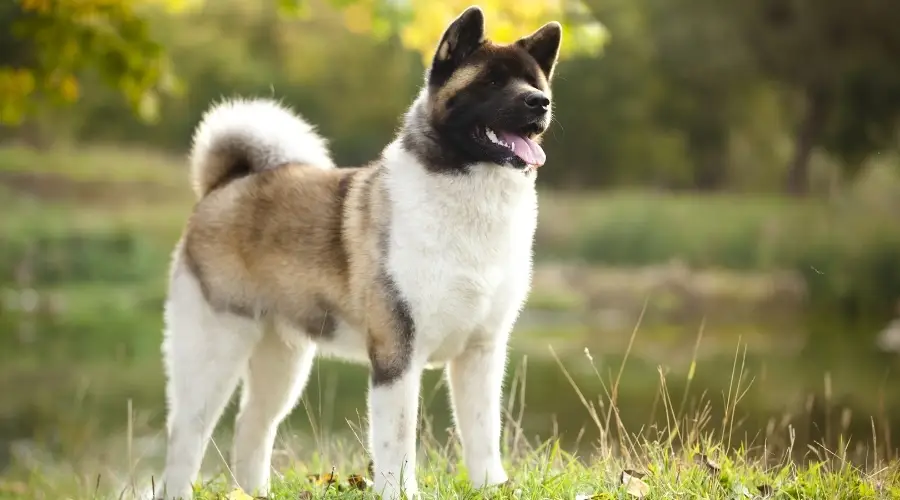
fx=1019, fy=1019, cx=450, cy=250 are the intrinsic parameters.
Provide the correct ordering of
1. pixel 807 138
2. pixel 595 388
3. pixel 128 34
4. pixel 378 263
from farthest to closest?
pixel 807 138
pixel 595 388
pixel 128 34
pixel 378 263

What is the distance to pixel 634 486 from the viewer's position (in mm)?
4027

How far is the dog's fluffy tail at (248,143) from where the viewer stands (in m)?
4.91

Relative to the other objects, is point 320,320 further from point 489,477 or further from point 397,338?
point 489,477

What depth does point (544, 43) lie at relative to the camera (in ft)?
13.7

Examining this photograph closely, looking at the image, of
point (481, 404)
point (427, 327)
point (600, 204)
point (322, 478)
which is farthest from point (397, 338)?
point (600, 204)

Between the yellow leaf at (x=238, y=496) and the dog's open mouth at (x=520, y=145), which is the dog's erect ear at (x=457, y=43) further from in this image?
the yellow leaf at (x=238, y=496)

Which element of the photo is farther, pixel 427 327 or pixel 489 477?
pixel 489 477

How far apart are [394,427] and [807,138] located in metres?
18.0

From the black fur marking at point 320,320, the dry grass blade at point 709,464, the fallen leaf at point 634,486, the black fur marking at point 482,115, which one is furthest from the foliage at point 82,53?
the dry grass blade at point 709,464

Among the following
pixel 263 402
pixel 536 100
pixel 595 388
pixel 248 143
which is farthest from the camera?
pixel 595 388

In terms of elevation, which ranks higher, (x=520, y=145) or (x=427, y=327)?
(x=520, y=145)

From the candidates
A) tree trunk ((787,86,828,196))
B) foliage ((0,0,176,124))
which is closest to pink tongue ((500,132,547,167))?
foliage ((0,0,176,124))

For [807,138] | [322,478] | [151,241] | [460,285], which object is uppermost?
[460,285]

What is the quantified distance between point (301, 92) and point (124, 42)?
13675 mm
